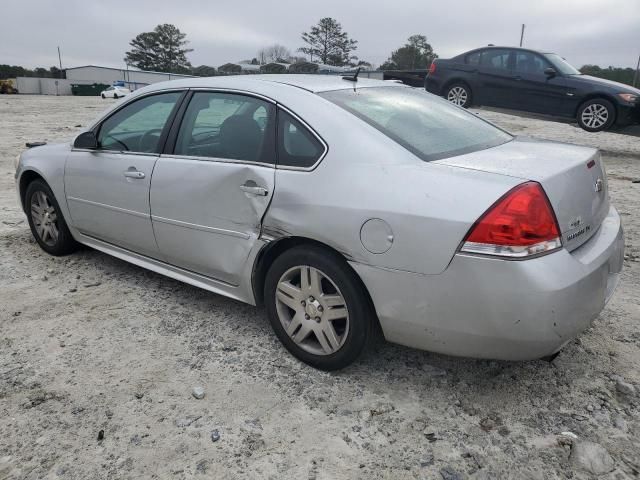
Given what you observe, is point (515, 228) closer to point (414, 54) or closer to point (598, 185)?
point (598, 185)

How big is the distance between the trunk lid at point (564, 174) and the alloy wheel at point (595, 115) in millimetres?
7925

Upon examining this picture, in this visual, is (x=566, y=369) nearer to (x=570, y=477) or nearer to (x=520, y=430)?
(x=520, y=430)

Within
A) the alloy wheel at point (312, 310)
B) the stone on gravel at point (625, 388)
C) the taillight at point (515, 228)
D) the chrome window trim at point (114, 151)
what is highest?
the chrome window trim at point (114, 151)

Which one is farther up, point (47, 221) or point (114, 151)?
point (114, 151)

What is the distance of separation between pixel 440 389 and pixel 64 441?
67.9 inches

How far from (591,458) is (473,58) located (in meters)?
10.3

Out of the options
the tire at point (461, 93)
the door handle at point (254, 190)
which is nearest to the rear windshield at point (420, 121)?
the door handle at point (254, 190)

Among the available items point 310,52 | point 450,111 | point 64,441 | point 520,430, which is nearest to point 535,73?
point 450,111

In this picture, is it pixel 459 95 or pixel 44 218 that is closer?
pixel 44 218

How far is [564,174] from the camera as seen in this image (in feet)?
7.54

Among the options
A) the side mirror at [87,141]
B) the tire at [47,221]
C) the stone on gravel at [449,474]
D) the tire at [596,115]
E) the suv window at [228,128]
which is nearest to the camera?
the stone on gravel at [449,474]

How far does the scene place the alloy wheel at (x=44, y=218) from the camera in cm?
429

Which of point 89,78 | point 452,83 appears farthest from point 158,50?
point 452,83

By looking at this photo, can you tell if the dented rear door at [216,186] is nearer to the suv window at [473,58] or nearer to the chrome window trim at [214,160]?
the chrome window trim at [214,160]
